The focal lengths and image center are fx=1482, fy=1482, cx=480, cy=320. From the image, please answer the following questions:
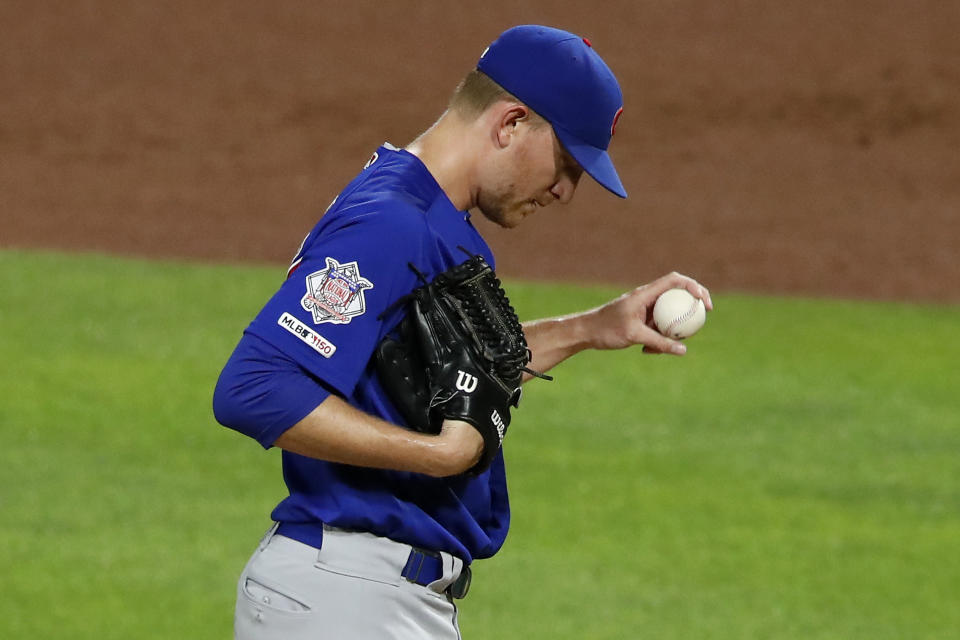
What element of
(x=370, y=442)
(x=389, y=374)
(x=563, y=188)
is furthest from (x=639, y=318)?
(x=370, y=442)

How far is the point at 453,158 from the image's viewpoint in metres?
3.02

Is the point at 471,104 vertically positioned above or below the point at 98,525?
above

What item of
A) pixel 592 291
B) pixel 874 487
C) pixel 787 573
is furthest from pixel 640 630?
pixel 592 291

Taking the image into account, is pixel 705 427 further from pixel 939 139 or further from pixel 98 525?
pixel 939 139

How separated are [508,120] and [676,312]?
2.40 feet

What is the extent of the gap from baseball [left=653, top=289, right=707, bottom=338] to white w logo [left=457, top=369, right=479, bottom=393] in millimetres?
715

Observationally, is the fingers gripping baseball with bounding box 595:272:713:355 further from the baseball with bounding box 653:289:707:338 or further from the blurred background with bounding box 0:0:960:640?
the blurred background with bounding box 0:0:960:640

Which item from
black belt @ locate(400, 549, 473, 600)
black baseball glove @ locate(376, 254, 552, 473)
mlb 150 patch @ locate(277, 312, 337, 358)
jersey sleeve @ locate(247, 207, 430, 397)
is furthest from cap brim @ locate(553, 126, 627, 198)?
black belt @ locate(400, 549, 473, 600)

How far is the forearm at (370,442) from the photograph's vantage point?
274cm

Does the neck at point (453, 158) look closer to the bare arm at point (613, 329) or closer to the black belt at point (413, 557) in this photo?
the bare arm at point (613, 329)

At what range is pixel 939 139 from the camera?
15625 millimetres

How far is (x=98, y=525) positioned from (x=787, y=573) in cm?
316

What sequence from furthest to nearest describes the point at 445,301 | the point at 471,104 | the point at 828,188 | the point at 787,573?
the point at 828,188 < the point at 787,573 < the point at 471,104 < the point at 445,301

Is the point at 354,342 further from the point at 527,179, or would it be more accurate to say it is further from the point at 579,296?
the point at 579,296
